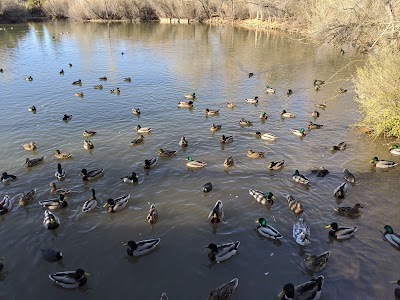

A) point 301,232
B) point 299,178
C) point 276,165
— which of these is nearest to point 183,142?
point 276,165

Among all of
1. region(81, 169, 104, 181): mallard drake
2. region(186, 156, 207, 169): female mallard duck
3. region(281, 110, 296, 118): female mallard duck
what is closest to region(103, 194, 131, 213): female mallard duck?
region(81, 169, 104, 181): mallard drake

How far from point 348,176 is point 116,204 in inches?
478

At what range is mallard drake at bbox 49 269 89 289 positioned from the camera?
11.7m

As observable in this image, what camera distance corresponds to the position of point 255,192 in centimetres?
1672

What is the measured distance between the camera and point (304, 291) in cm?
1128

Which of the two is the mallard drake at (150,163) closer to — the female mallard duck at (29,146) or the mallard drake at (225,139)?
the mallard drake at (225,139)

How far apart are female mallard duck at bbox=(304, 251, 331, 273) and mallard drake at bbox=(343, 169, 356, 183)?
22.0 ft

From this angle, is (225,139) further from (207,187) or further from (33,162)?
(33,162)

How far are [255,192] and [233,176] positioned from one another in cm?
236

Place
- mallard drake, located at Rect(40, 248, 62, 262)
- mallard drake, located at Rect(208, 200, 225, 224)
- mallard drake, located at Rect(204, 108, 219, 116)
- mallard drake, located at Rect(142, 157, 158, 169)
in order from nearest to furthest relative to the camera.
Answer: mallard drake, located at Rect(40, 248, 62, 262) < mallard drake, located at Rect(208, 200, 225, 224) < mallard drake, located at Rect(142, 157, 158, 169) < mallard drake, located at Rect(204, 108, 219, 116)

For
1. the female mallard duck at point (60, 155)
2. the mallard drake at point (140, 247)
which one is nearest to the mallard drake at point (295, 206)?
the mallard drake at point (140, 247)

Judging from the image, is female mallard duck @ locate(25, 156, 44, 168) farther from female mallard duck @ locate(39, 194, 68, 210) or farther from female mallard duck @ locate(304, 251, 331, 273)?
female mallard duck @ locate(304, 251, 331, 273)

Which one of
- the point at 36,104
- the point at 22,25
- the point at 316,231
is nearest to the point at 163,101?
the point at 36,104

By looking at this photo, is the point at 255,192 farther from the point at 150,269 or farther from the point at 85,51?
the point at 85,51
